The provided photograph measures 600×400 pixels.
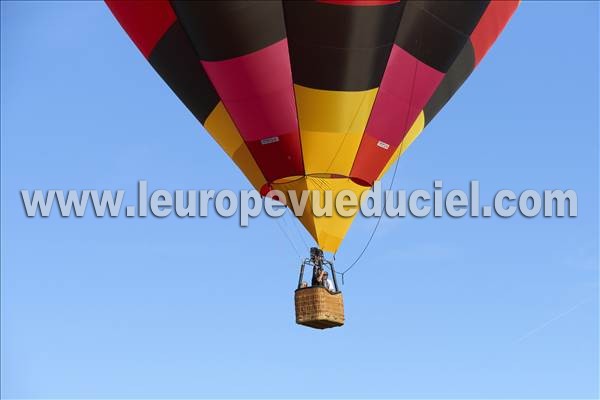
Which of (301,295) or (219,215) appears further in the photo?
(219,215)

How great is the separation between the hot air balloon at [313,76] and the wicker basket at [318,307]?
0.5 inches

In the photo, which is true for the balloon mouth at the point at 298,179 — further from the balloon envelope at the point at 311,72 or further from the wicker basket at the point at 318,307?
the wicker basket at the point at 318,307

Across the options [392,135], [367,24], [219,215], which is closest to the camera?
[367,24]

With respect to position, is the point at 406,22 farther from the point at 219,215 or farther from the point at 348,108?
the point at 219,215

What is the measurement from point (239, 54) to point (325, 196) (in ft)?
6.93

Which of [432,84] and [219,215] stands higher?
[432,84]

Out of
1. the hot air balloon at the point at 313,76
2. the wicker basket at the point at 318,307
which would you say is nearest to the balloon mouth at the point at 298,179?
the hot air balloon at the point at 313,76

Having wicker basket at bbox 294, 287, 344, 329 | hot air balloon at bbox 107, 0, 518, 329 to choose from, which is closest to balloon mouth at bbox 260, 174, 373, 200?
hot air balloon at bbox 107, 0, 518, 329

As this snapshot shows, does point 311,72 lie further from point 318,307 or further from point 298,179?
point 318,307

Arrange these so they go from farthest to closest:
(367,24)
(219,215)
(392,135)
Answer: (219,215)
(392,135)
(367,24)

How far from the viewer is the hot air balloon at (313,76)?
16562 mm

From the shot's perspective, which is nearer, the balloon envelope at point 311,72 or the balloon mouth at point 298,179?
the balloon envelope at point 311,72

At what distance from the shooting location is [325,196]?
56.8 feet

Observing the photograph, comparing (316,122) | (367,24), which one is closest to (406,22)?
(367,24)
